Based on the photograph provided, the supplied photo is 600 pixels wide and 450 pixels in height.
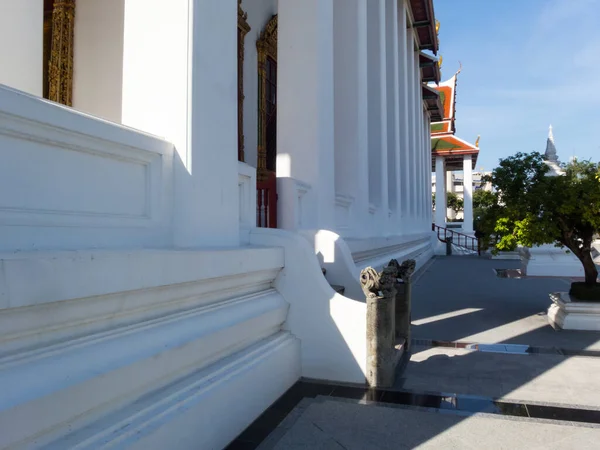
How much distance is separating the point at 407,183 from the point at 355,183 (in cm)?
756

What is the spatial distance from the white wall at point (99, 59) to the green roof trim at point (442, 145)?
23.2 meters

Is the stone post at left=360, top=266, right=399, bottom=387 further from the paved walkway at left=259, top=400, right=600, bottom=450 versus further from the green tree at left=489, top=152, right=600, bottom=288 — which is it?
the green tree at left=489, top=152, right=600, bottom=288

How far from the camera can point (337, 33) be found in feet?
25.0

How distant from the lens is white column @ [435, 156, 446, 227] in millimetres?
26375

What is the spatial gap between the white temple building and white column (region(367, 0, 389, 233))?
139 inches

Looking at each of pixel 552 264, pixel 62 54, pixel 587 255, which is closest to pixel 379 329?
pixel 587 255

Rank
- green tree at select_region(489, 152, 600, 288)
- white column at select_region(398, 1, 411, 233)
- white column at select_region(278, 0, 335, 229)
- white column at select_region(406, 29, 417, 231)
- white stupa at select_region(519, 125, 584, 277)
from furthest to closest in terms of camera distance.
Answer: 1. white column at select_region(406, 29, 417, 231)
2. white column at select_region(398, 1, 411, 233)
3. white stupa at select_region(519, 125, 584, 277)
4. green tree at select_region(489, 152, 600, 288)
5. white column at select_region(278, 0, 335, 229)

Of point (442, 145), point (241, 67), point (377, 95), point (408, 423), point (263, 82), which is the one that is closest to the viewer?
point (408, 423)

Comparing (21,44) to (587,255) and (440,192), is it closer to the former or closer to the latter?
(587,255)

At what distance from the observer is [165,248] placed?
3.03 meters

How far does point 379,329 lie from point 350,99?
4.65 meters

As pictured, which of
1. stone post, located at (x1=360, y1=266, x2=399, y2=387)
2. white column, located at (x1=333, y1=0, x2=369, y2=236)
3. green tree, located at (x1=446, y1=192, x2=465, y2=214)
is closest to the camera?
stone post, located at (x1=360, y1=266, x2=399, y2=387)

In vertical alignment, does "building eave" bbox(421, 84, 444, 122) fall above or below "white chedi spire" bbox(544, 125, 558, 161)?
above

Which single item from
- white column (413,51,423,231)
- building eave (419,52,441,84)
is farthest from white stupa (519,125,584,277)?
building eave (419,52,441,84)
